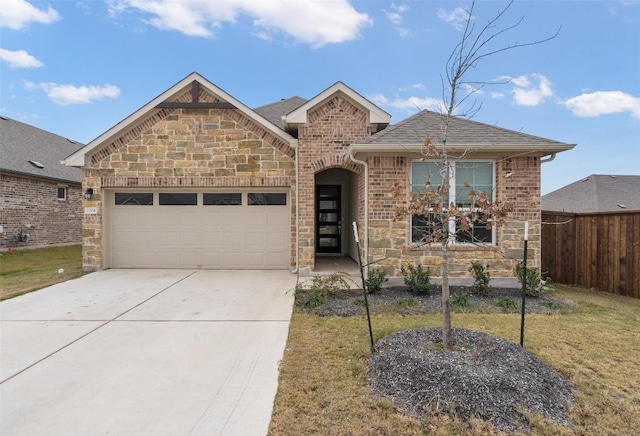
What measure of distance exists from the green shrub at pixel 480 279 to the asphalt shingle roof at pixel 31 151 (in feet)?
56.5

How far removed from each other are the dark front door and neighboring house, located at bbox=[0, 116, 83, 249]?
1046 cm

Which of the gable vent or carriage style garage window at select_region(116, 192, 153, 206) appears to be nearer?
carriage style garage window at select_region(116, 192, 153, 206)

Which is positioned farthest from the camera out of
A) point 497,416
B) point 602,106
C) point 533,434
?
point 602,106

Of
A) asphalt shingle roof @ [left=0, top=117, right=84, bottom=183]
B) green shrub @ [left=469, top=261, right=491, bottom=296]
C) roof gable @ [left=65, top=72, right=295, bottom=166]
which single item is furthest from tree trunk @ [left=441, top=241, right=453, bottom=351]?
asphalt shingle roof @ [left=0, top=117, right=84, bottom=183]

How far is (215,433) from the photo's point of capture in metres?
2.76

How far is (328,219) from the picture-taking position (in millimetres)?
12562

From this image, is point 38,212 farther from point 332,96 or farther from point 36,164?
point 332,96

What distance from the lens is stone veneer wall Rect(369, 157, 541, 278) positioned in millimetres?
7781

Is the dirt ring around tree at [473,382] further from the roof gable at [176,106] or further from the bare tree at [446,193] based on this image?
the roof gable at [176,106]

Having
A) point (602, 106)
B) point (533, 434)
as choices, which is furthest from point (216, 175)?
point (602, 106)

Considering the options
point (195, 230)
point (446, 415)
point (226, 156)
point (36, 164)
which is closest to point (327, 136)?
point (226, 156)

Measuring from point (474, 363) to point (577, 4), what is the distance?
9276mm

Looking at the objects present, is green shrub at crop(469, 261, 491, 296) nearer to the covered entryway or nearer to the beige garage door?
the covered entryway

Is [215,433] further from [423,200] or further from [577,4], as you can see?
[577,4]
